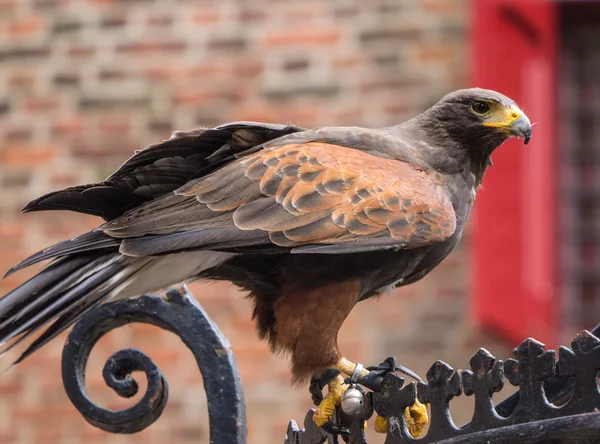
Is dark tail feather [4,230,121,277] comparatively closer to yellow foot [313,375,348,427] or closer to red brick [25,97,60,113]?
yellow foot [313,375,348,427]

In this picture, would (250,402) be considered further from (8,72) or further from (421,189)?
(421,189)

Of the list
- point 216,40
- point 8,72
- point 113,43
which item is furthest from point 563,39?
point 8,72

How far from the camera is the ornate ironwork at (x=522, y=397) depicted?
1793 millimetres

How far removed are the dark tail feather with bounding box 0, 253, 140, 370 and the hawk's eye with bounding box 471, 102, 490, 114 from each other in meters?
0.96

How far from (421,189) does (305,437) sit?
816mm

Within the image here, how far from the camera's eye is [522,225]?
233 inches

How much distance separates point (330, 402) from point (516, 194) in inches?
132

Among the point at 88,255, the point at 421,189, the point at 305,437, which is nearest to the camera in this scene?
the point at 305,437

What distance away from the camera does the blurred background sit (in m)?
6.04

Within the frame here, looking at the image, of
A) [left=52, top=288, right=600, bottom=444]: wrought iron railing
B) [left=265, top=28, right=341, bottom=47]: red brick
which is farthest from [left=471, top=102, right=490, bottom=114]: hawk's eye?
[left=265, top=28, right=341, bottom=47]: red brick

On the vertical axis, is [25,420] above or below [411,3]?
below

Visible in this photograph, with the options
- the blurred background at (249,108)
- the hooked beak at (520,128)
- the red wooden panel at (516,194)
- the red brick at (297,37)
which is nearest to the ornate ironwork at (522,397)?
the hooked beak at (520,128)

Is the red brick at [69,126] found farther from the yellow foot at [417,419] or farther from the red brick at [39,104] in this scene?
the yellow foot at [417,419]

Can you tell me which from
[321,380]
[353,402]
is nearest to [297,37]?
[321,380]
